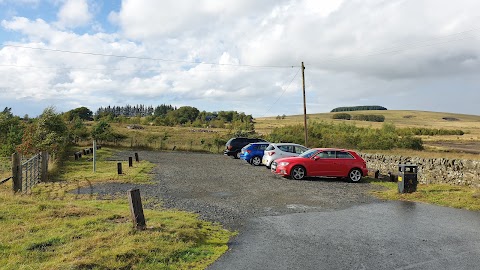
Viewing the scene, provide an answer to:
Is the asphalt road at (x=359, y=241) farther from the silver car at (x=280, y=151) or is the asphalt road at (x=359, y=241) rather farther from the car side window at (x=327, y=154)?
the silver car at (x=280, y=151)

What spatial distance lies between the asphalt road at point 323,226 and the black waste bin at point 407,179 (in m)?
1.25

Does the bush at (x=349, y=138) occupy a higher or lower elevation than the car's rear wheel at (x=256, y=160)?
higher

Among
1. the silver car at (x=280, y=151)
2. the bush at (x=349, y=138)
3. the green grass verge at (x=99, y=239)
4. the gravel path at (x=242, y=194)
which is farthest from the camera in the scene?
the bush at (x=349, y=138)

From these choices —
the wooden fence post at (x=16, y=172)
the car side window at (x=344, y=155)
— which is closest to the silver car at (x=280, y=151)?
the car side window at (x=344, y=155)

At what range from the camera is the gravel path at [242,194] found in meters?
9.57

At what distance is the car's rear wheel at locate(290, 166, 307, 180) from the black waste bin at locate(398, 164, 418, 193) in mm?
4471

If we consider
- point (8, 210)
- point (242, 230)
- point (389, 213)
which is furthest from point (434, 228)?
point (8, 210)

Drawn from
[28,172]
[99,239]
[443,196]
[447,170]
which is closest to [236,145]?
[447,170]

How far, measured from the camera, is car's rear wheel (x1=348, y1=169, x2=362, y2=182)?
16.1 m

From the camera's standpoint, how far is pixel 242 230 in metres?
7.61

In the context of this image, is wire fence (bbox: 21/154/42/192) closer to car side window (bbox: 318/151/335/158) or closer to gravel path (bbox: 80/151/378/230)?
gravel path (bbox: 80/151/378/230)

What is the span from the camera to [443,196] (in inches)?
465

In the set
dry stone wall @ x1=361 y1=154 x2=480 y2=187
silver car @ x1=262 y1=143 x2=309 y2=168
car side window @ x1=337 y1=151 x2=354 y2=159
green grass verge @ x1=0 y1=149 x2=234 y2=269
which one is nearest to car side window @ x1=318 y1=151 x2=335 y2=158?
car side window @ x1=337 y1=151 x2=354 y2=159

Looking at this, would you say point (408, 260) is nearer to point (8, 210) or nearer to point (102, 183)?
point (8, 210)
